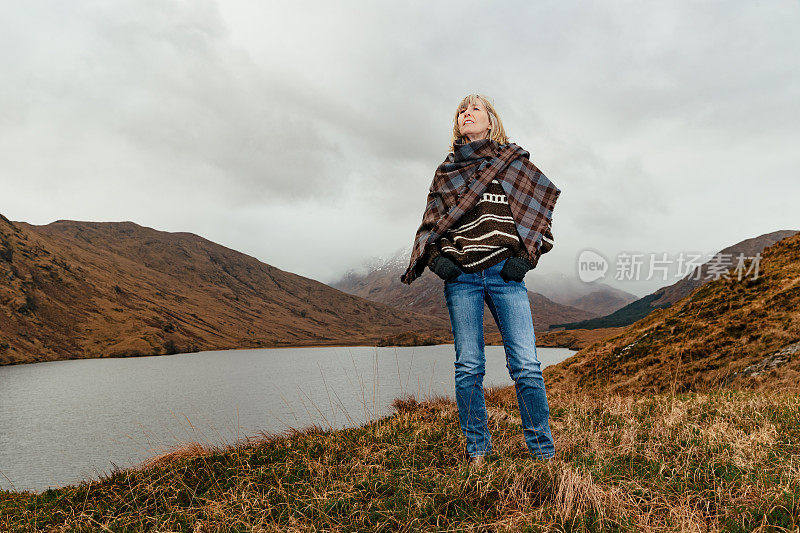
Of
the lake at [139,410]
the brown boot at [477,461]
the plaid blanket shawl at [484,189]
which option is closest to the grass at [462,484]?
the brown boot at [477,461]

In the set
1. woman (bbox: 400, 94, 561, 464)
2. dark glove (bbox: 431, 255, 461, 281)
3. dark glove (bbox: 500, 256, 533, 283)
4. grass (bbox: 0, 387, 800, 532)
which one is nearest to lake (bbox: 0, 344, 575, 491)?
grass (bbox: 0, 387, 800, 532)

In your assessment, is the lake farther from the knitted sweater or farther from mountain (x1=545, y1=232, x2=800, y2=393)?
the knitted sweater

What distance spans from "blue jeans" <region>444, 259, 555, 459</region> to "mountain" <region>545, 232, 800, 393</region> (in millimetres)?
6662

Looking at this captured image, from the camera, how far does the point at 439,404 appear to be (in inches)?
303

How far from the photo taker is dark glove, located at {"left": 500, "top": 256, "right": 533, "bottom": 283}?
367 cm

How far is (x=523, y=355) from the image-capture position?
380 centimetres

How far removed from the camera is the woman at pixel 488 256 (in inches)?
150


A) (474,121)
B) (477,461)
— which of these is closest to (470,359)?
(477,461)

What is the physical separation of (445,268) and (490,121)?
5.41 feet

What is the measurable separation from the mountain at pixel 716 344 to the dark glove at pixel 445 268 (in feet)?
24.4

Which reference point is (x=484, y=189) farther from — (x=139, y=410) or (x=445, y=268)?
(x=139, y=410)

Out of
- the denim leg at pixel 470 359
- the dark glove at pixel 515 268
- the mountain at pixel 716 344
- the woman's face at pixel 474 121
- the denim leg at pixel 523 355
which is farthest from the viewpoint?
the mountain at pixel 716 344

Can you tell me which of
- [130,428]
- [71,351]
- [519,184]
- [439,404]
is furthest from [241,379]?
[71,351]

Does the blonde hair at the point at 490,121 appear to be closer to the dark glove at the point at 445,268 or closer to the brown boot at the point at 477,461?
the dark glove at the point at 445,268
